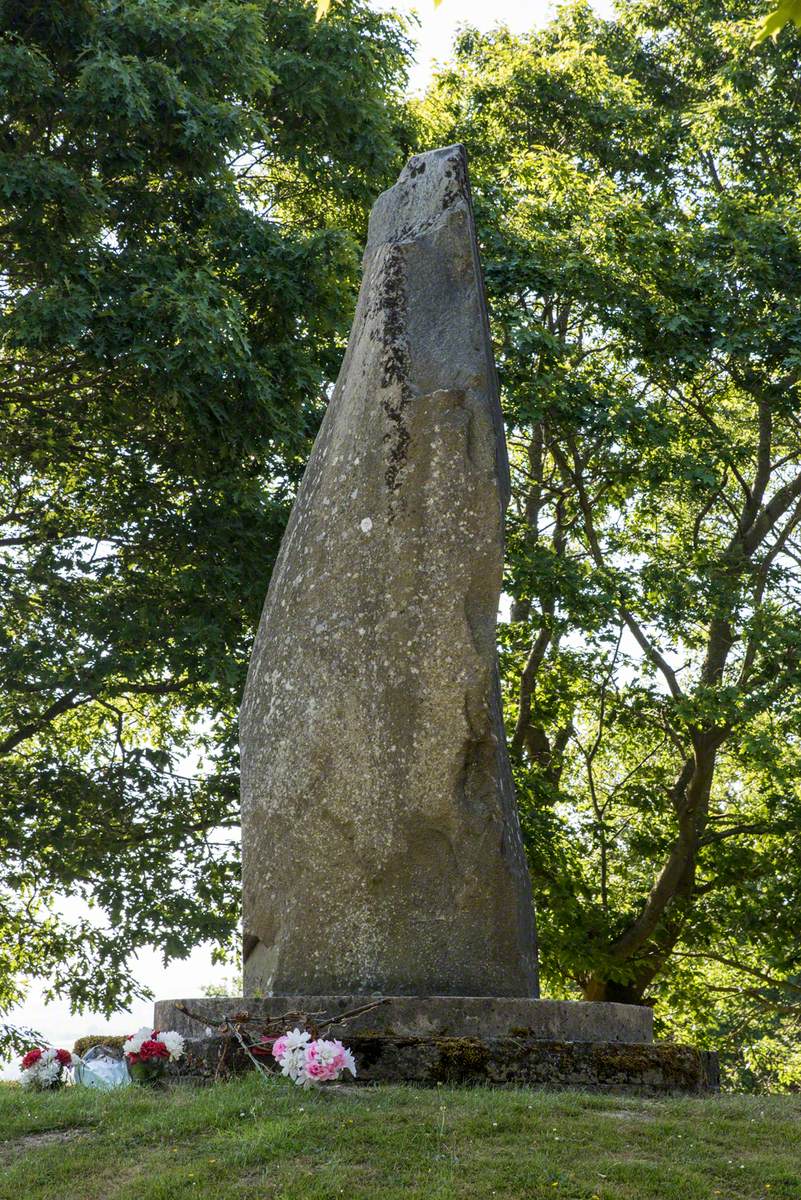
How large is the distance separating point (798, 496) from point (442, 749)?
40.8 feet

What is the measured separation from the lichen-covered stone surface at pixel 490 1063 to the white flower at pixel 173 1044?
0.05m

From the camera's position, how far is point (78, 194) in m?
11.7

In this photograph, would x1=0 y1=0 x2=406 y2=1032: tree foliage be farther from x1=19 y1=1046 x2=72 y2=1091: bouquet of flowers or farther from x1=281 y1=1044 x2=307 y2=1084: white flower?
x1=281 y1=1044 x2=307 y2=1084: white flower

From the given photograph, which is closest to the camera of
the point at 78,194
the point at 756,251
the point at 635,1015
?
the point at 635,1015

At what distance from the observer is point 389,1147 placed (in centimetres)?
482

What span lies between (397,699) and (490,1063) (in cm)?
188

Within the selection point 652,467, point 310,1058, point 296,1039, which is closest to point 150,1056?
point 296,1039

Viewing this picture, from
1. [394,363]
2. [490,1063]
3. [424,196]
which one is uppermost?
[424,196]

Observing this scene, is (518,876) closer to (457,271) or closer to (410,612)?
(410,612)

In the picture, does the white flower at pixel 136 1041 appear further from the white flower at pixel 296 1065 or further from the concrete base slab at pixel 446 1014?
the white flower at pixel 296 1065

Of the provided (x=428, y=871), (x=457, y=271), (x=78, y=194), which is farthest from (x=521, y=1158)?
(x=78, y=194)

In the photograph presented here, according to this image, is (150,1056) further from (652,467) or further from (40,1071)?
(652,467)

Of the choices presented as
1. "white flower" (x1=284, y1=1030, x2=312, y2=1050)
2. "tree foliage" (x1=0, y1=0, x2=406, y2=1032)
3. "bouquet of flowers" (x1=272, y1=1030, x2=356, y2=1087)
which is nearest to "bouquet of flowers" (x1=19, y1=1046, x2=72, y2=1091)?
"bouquet of flowers" (x1=272, y1=1030, x2=356, y2=1087)

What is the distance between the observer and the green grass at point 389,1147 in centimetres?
455
